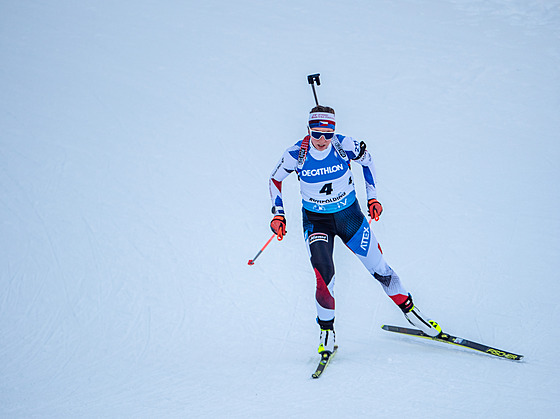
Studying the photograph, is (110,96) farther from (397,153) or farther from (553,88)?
(553,88)

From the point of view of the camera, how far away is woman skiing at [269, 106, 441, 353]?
3.98 m

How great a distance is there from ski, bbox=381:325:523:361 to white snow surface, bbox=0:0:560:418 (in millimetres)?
71

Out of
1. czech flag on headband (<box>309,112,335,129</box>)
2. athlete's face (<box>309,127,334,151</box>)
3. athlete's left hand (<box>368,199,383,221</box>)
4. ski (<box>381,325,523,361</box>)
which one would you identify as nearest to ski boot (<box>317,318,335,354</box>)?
ski (<box>381,325,523,361</box>)

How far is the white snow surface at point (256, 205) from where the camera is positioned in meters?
3.95

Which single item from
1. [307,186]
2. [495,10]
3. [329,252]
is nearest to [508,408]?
[329,252]

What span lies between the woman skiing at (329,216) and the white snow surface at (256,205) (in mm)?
439

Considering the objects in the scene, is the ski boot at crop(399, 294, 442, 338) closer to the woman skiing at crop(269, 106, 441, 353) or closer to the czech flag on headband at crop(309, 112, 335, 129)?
the woman skiing at crop(269, 106, 441, 353)

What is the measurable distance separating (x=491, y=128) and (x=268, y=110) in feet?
11.7

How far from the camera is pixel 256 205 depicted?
22.2 ft

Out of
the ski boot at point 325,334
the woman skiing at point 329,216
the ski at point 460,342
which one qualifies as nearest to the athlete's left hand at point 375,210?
the woman skiing at point 329,216

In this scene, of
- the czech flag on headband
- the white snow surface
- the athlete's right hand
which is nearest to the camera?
the czech flag on headband

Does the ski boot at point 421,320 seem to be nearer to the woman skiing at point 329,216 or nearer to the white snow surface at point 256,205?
the woman skiing at point 329,216

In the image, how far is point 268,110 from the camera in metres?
8.62

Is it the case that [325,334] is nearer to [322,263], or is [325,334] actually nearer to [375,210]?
[322,263]
